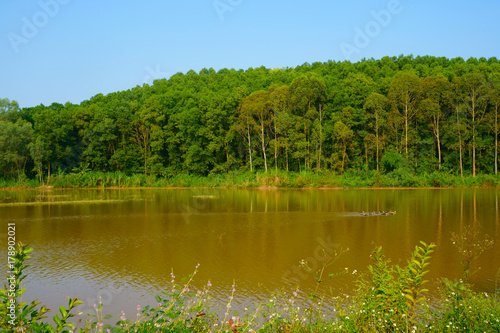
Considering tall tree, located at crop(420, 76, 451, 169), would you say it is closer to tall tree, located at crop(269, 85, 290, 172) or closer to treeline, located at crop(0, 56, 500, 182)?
treeline, located at crop(0, 56, 500, 182)

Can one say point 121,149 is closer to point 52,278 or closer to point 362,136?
point 362,136

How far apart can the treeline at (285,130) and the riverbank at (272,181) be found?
5.16 ft

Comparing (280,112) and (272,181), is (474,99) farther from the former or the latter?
(272,181)

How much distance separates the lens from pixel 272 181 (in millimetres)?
39562

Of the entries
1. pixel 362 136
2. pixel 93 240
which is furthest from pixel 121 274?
pixel 362 136

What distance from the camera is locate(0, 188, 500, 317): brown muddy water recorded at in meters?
8.96

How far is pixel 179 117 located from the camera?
1908 inches

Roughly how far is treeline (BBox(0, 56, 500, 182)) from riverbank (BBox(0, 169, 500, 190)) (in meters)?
1.57

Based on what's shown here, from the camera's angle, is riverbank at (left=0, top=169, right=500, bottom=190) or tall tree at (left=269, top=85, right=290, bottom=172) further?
tall tree at (left=269, top=85, right=290, bottom=172)

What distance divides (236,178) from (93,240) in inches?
1108

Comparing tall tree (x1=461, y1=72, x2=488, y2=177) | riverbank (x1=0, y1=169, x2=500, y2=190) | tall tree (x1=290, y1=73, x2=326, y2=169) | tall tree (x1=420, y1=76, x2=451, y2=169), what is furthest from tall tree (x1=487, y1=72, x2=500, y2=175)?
tall tree (x1=290, y1=73, x2=326, y2=169)

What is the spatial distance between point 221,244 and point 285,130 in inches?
1264

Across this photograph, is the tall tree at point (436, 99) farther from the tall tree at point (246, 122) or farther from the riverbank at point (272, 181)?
the tall tree at point (246, 122)

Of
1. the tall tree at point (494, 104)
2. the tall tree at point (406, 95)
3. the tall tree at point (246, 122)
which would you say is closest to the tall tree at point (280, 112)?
the tall tree at point (246, 122)
